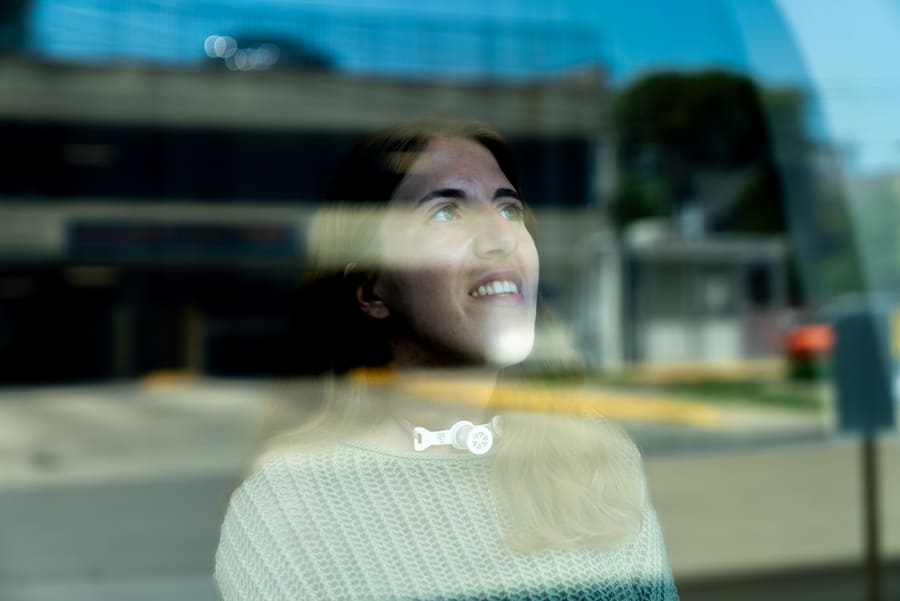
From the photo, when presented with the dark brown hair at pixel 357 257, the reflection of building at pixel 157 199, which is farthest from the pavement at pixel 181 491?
the dark brown hair at pixel 357 257

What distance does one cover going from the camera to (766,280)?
11.4 metres

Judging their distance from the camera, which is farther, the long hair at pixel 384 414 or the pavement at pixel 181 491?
the pavement at pixel 181 491

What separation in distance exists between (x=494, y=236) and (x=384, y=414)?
0.19m

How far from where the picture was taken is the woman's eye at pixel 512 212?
99 centimetres

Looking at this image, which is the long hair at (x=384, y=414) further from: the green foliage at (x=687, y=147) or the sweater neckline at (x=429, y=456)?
the green foliage at (x=687, y=147)

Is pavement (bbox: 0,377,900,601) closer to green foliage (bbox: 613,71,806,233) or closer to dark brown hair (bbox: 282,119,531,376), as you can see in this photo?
green foliage (bbox: 613,71,806,233)

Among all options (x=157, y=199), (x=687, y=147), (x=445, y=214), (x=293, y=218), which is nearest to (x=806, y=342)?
(x=687, y=147)

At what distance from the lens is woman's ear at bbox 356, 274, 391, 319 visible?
101cm

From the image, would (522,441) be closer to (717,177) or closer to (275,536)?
(275,536)

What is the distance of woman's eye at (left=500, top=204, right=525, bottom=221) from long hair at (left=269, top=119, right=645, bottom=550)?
32 mm

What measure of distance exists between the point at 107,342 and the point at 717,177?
5243 millimetres

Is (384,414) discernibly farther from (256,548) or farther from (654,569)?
(654,569)

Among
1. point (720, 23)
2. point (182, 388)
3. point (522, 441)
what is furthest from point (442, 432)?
point (182, 388)

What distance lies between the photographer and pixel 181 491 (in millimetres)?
6566
